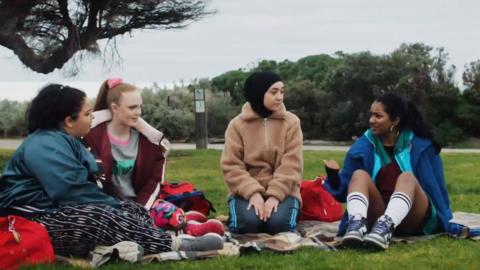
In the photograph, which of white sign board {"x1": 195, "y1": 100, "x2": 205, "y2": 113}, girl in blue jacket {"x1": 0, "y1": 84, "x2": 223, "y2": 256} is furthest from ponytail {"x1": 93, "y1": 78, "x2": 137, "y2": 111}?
white sign board {"x1": 195, "y1": 100, "x2": 205, "y2": 113}

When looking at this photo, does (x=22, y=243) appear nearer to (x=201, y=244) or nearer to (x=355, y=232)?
(x=201, y=244)

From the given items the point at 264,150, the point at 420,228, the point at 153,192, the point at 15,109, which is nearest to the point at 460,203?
the point at 420,228

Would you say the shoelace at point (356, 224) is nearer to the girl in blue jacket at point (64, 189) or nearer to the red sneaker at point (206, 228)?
the red sneaker at point (206, 228)

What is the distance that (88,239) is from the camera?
5.34 meters

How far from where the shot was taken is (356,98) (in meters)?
26.5

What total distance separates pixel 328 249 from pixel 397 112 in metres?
1.41

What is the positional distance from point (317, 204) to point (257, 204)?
1.13 meters

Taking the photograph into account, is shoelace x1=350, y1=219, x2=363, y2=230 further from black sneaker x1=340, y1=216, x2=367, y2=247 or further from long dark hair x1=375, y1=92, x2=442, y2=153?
long dark hair x1=375, y1=92, x2=442, y2=153

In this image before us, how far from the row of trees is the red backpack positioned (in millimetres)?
17817

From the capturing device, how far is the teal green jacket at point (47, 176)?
5195mm

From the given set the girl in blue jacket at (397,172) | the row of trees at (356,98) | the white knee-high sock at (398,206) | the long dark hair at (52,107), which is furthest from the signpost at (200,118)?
the long dark hair at (52,107)

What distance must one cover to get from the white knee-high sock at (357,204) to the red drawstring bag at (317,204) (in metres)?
1.20

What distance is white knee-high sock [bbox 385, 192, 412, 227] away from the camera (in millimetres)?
5886

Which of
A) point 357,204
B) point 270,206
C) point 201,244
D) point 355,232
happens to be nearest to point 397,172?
point 357,204
